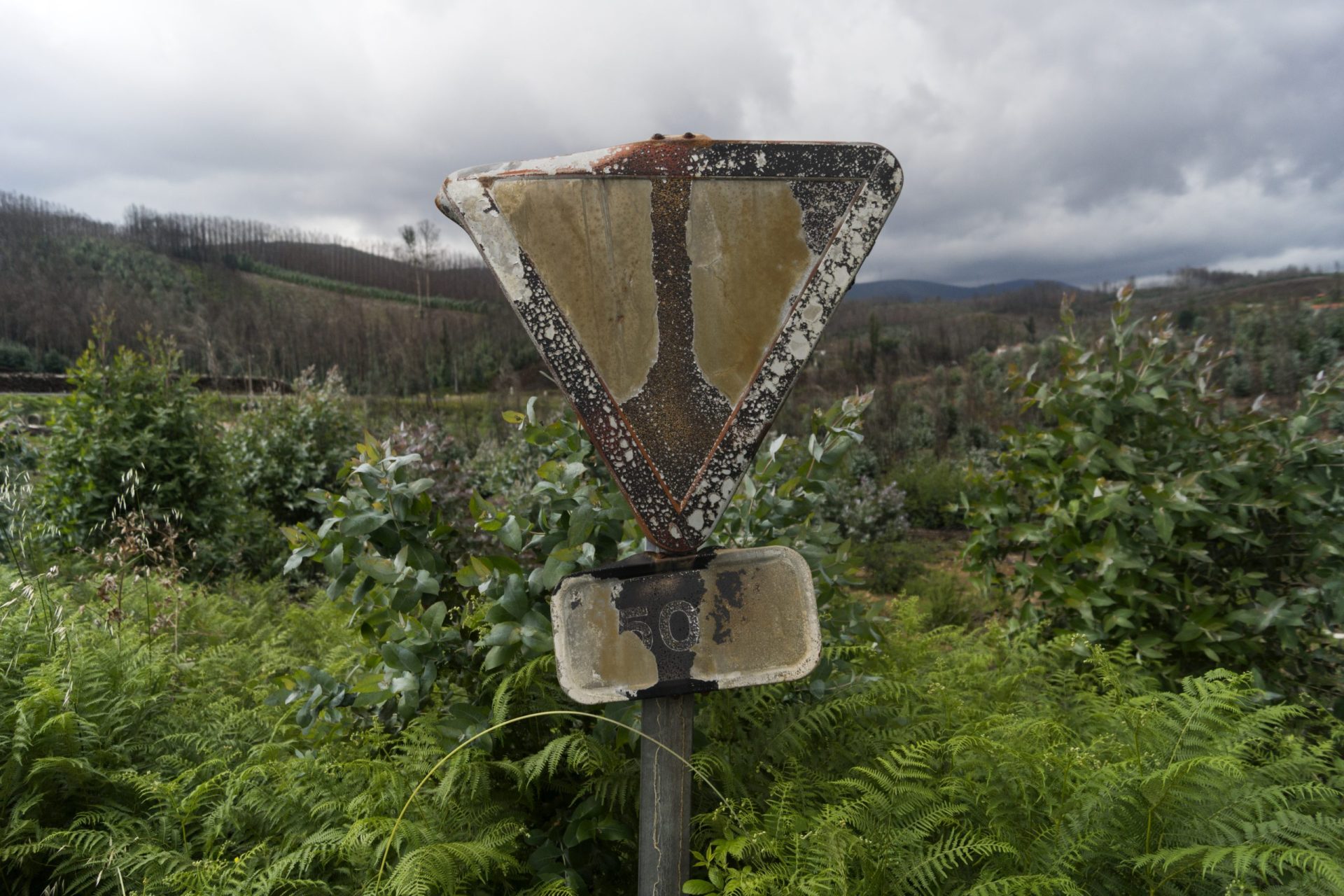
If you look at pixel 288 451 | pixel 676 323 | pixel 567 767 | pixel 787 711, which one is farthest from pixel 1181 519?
pixel 288 451

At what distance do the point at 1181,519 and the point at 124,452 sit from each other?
730 cm

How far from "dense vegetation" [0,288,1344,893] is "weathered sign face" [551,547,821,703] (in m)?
0.38

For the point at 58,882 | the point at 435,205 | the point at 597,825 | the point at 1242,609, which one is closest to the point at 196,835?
the point at 58,882

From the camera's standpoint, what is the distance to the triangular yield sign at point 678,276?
1367 millimetres

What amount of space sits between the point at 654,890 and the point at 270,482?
326 inches

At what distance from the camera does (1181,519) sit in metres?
3.37

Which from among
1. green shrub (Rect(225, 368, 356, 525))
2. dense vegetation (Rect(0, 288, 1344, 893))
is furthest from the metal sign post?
green shrub (Rect(225, 368, 356, 525))

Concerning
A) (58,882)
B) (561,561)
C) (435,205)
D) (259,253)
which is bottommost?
(58,882)

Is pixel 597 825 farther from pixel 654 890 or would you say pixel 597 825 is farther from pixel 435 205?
pixel 435 205

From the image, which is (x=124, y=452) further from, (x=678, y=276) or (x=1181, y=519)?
(x=1181, y=519)

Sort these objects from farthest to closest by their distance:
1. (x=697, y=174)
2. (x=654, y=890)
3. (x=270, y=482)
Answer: (x=270, y=482) → (x=654, y=890) → (x=697, y=174)

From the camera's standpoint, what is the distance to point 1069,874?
1.66m

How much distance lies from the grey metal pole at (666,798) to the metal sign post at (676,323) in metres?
0.13

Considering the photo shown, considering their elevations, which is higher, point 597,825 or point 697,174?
point 697,174
